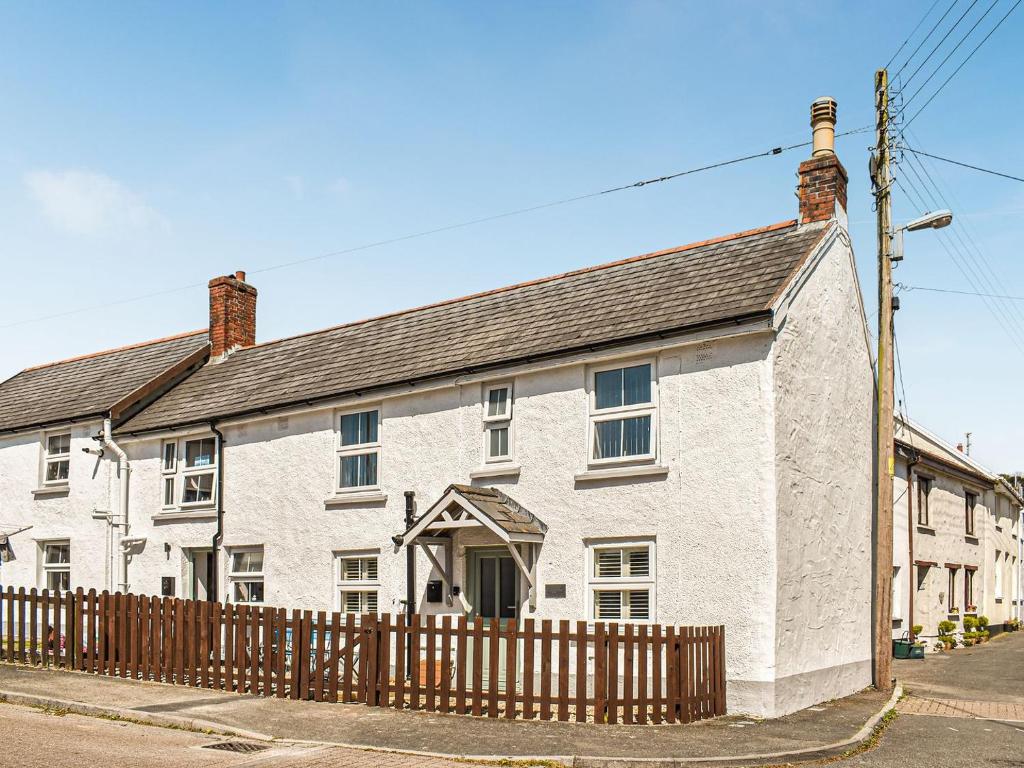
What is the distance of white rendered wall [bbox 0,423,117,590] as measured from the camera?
883 inches

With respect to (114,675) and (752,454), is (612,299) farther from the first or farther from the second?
(114,675)

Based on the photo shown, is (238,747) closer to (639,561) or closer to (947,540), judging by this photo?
(639,561)

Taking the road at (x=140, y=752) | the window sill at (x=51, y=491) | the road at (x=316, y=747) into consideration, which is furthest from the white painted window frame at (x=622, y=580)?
the window sill at (x=51, y=491)

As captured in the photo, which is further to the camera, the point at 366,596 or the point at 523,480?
the point at 366,596

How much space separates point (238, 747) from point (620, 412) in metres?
7.39

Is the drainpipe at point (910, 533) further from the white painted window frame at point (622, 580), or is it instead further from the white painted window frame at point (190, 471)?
the white painted window frame at point (190, 471)

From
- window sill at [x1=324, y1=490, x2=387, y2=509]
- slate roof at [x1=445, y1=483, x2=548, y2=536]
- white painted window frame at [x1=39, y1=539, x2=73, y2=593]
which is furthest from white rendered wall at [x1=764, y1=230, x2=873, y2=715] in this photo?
white painted window frame at [x1=39, y1=539, x2=73, y2=593]

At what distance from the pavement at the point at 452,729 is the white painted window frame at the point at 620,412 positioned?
158 inches

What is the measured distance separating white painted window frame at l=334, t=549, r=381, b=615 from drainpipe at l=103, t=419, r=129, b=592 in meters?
6.29

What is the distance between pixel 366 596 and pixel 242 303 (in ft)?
34.6

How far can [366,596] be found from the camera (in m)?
18.0

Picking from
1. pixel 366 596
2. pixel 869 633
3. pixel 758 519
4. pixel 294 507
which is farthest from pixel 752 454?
pixel 294 507

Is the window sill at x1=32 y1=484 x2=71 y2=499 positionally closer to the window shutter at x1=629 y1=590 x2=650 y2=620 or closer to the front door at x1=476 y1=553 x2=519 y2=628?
the front door at x1=476 y1=553 x2=519 y2=628

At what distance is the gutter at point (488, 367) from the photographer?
1412cm
